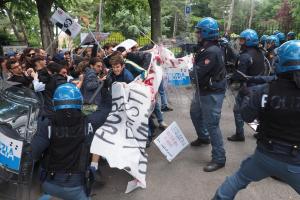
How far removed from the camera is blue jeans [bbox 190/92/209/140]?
589 centimetres

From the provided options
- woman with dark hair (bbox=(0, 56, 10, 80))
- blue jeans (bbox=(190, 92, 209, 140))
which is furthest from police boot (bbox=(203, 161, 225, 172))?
woman with dark hair (bbox=(0, 56, 10, 80))

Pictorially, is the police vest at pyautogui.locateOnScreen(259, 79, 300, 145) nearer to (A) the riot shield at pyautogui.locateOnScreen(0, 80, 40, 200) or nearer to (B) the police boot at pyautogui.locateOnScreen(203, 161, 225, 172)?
(A) the riot shield at pyautogui.locateOnScreen(0, 80, 40, 200)

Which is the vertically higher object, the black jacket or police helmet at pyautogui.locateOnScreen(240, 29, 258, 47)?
police helmet at pyautogui.locateOnScreen(240, 29, 258, 47)

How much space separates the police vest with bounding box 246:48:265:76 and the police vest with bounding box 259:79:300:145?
2900mm

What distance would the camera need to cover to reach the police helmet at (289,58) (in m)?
3.25

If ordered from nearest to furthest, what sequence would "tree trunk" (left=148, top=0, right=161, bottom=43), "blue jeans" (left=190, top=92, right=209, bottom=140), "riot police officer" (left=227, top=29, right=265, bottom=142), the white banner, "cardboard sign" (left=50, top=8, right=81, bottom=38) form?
the white banner, "blue jeans" (left=190, top=92, right=209, bottom=140), "riot police officer" (left=227, top=29, right=265, bottom=142), "cardboard sign" (left=50, top=8, right=81, bottom=38), "tree trunk" (left=148, top=0, right=161, bottom=43)

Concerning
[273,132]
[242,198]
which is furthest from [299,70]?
[242,198]

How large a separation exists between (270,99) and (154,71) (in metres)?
2.93

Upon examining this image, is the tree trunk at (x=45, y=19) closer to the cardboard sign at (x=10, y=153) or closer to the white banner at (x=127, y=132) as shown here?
the white banner at (x=127, y=132)

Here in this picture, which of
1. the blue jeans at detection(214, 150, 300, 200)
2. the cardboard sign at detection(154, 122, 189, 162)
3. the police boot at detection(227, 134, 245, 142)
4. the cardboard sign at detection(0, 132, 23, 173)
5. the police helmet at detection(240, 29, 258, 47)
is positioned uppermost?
the police helmet at detection(240, 29, 258, 47)

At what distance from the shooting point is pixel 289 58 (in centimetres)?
327

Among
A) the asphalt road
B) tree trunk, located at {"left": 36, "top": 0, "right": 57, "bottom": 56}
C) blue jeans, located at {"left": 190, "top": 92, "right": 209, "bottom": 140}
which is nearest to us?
the asphalt road

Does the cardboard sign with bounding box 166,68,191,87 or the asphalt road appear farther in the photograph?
the cardboard sign with bounding box 166,68,191,87

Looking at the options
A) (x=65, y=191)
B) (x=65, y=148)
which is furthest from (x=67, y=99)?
(x=65, y=191)
